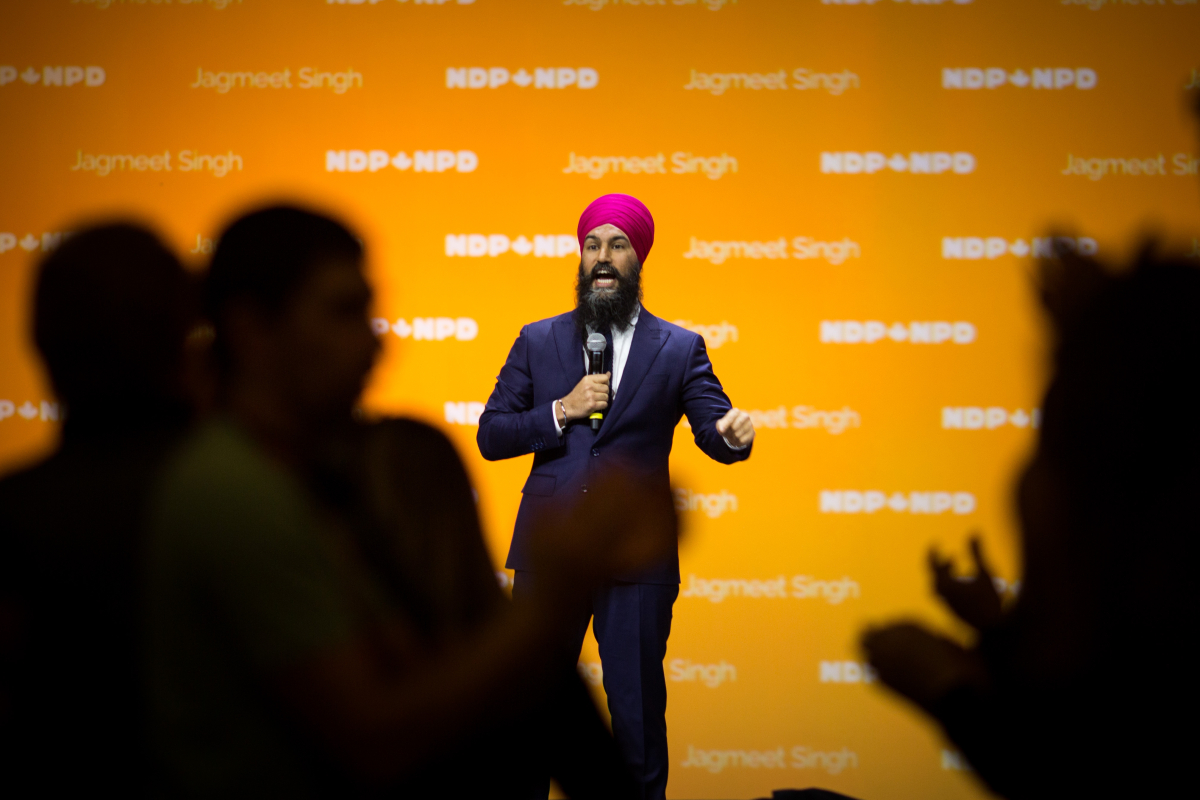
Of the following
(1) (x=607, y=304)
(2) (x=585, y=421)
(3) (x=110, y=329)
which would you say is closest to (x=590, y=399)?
(2) (x=585, y=421)

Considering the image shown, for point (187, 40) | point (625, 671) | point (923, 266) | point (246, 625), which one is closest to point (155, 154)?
point (187, 40)

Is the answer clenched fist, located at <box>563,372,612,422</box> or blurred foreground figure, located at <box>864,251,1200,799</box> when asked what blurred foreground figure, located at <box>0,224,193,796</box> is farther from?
clenched fist, located at <box>563,372,612,422</box>

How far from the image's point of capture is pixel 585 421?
2391 millimetres

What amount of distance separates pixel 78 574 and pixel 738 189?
2995mm

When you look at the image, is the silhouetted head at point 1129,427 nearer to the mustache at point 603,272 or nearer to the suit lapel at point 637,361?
the suit lapel at point 637,361

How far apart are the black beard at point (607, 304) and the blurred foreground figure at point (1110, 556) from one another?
1.65m

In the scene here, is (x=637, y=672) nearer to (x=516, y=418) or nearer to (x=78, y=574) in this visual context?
(x=516, y=418)

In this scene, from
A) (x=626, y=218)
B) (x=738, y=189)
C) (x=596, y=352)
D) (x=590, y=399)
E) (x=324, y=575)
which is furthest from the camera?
(x=738, y=189)

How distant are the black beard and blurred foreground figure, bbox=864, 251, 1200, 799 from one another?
165 centimetres

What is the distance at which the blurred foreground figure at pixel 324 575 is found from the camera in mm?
756

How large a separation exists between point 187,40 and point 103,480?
3.20m

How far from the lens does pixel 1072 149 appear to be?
3.41 meters

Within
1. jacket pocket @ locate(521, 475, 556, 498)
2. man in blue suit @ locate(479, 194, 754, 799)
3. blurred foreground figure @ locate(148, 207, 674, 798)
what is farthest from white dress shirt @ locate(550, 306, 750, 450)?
blurred foreground figure @ locate(148, 207, 674, 798)

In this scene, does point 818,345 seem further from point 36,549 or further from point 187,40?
point 36,549
